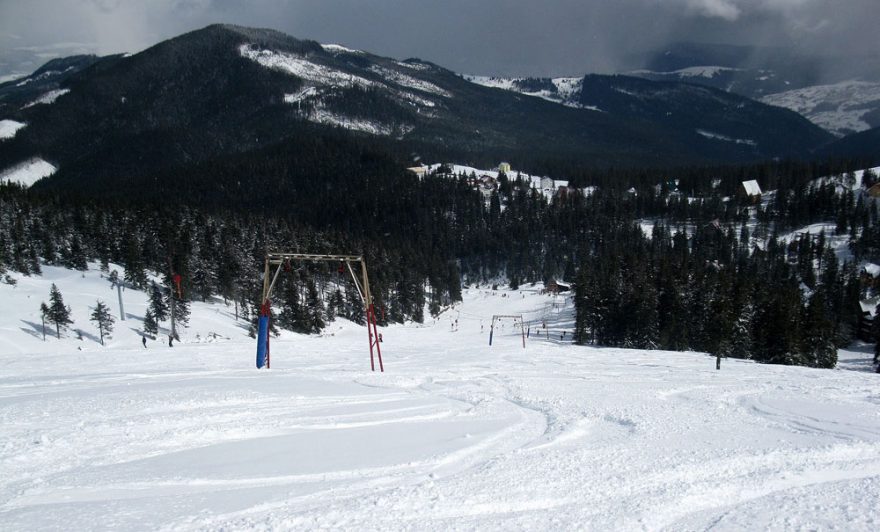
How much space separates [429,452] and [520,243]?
444 feet

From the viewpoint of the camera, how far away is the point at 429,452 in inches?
394

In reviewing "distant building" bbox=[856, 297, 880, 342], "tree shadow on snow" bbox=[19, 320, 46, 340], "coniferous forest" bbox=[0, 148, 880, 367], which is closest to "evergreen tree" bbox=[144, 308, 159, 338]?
"coniferous forest" bbox=[0, 148, 880, 367]

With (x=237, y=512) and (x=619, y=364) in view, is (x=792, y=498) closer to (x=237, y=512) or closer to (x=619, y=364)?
(x=237, y=512)

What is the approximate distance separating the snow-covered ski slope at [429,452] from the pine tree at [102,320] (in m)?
24.6

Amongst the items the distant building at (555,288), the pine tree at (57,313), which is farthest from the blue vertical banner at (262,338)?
the distant building at (555,288)

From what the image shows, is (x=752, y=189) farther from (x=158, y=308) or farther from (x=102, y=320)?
(x=102, y=320)

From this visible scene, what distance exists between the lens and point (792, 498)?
25.3 feet

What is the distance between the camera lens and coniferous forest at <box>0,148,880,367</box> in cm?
5266

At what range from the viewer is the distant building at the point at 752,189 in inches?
5906

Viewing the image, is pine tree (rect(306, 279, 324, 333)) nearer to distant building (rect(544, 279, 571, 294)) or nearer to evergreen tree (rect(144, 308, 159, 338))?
evergreen tree (rect(144, 308, 159, 338))

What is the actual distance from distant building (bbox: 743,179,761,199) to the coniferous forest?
263 centimetres

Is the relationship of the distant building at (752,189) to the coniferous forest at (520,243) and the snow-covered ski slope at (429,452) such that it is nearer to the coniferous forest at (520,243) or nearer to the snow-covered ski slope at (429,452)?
the coniferous forest at (520,243)

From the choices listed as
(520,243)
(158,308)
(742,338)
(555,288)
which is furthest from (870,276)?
(158,308)

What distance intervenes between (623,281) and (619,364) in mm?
33299
